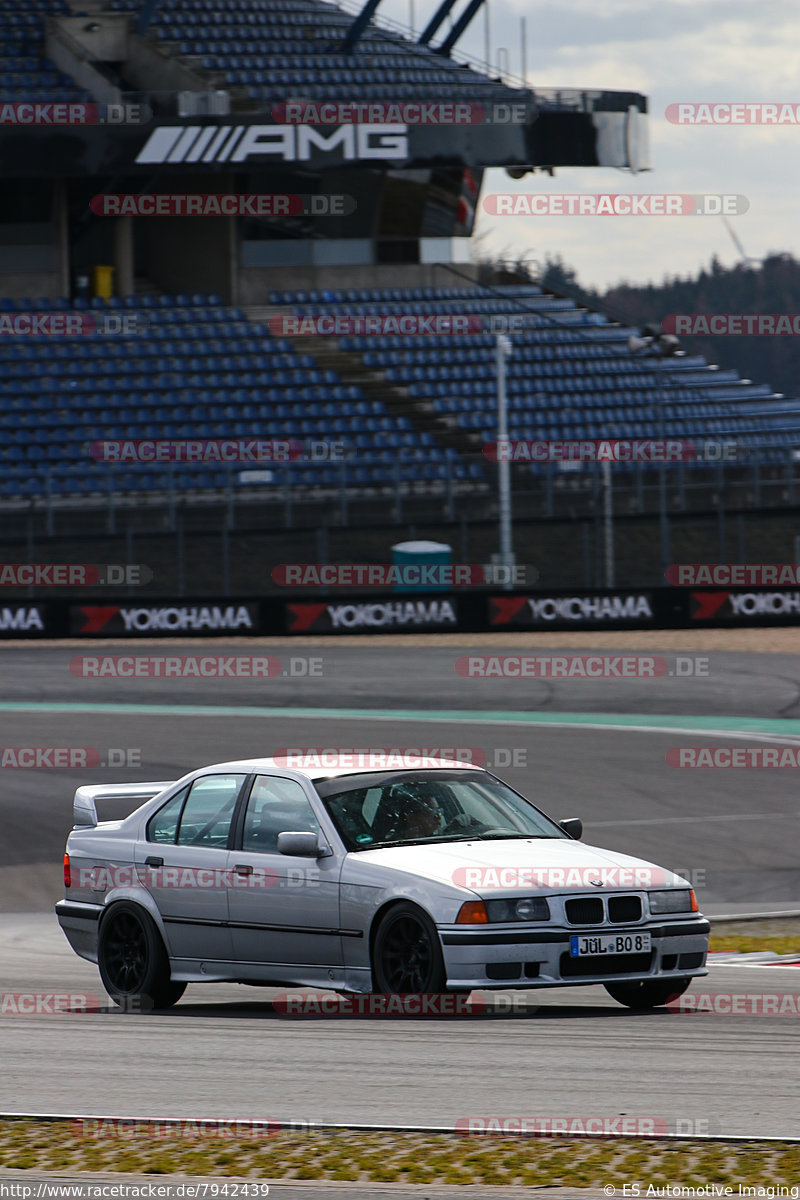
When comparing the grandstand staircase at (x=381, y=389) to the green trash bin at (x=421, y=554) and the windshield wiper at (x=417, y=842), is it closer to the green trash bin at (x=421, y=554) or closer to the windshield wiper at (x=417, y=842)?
the green trash bin at (x=421, y=554)

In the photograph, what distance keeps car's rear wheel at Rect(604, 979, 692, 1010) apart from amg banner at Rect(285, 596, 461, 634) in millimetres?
18069

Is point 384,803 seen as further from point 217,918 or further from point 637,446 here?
point 637,446

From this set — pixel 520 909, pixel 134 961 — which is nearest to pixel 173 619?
pixel 134 961

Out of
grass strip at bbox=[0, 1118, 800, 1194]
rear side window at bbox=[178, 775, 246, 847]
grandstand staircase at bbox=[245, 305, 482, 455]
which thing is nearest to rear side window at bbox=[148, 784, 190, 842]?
rear side window at bbox=[178, 775, 246, 847]

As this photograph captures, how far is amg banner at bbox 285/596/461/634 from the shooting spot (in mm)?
25844

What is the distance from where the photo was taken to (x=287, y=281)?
4425 centimetres

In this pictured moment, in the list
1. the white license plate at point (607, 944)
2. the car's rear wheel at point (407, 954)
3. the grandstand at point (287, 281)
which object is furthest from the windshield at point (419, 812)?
the grandstand at point (287, 281)

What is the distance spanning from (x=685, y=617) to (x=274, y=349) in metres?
17.1

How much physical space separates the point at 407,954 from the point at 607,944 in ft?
2.86

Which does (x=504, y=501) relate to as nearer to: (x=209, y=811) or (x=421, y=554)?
(x=421, y=554)

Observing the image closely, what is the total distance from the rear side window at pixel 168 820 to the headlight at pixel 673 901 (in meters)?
2.44

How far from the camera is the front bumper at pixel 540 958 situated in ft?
23.3

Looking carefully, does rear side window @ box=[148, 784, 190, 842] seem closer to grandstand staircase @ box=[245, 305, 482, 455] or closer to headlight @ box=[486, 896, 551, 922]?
headlight @ box=[486, 896, 551, 922]

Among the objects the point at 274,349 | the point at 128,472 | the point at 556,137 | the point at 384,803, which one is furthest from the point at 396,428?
the point at 384,803
